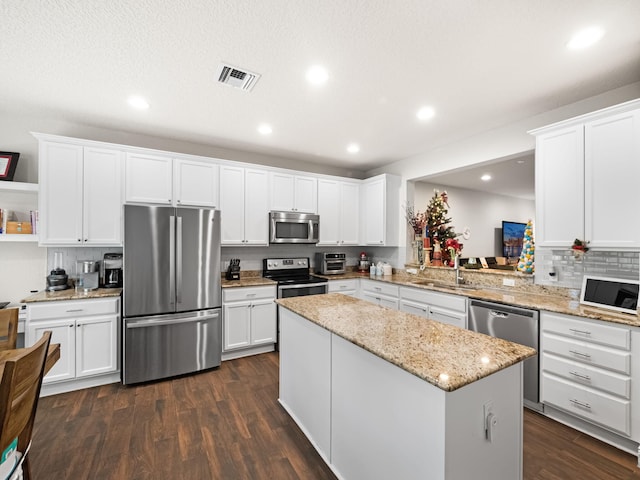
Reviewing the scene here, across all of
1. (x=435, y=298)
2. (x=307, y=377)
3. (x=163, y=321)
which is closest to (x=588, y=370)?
(x=435, y=298)

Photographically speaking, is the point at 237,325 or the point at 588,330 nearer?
the point at 588,330

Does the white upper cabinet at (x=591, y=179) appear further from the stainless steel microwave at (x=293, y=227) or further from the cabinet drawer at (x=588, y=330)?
the stainless steel microwave at (x=293, y=227)

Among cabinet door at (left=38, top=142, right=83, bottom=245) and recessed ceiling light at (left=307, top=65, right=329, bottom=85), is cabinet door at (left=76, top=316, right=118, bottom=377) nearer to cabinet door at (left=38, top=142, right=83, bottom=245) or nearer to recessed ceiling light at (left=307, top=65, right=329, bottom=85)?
cabinet door at (left=38, top=142, right=83, bottom=245)

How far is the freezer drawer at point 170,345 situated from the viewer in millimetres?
2889

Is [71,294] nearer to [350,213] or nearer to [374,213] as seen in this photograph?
[350,213]

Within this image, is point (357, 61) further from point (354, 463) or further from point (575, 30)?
point (354, 463)

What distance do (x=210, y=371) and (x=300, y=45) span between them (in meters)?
3.26

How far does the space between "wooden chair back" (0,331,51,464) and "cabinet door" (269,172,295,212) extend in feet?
9.95

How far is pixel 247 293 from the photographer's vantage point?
361 cm

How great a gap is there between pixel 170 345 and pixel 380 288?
2.72m

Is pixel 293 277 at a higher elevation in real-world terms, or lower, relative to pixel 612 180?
lower

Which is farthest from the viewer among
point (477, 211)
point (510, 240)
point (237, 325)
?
point (510, 240)

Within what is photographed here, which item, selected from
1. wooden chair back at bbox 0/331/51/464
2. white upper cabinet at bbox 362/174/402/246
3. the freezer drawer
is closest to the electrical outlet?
wooden chair back at bbox 0/331/51/464

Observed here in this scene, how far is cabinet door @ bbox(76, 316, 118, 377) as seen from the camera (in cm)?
277
